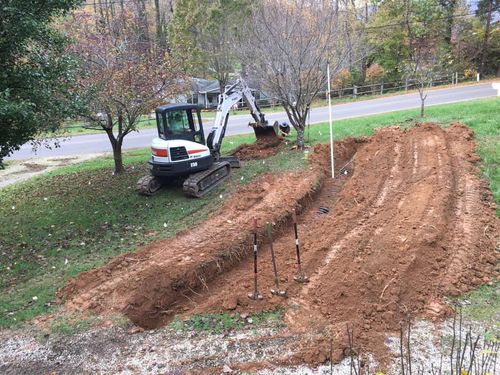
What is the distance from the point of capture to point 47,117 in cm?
830

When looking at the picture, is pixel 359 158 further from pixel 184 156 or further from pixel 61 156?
pixel 61 156

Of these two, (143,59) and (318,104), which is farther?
(318,104)

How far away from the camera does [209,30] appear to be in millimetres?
31141

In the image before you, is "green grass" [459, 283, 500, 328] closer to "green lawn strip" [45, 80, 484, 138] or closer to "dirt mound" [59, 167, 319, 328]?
"dirt mound" [59, 167, 319, 328]

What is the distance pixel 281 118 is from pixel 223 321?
21.5 m

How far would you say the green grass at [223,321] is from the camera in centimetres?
589

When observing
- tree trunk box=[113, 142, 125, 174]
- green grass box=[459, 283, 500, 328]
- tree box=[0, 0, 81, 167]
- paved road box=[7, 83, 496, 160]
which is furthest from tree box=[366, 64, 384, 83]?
green grass box=[459, 283, 500, 328]

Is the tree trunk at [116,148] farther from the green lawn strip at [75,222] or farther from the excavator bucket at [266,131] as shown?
the excavator bucket at [266,131]

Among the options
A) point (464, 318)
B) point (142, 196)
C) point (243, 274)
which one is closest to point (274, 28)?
point (142, 196)

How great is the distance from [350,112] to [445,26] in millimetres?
16559

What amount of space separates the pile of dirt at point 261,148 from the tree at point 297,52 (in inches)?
43.5

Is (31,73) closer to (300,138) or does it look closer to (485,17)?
(300,138)

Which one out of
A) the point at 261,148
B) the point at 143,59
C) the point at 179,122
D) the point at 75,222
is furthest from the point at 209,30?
the point at 75,222

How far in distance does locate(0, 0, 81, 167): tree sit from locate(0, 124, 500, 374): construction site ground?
291 cm
